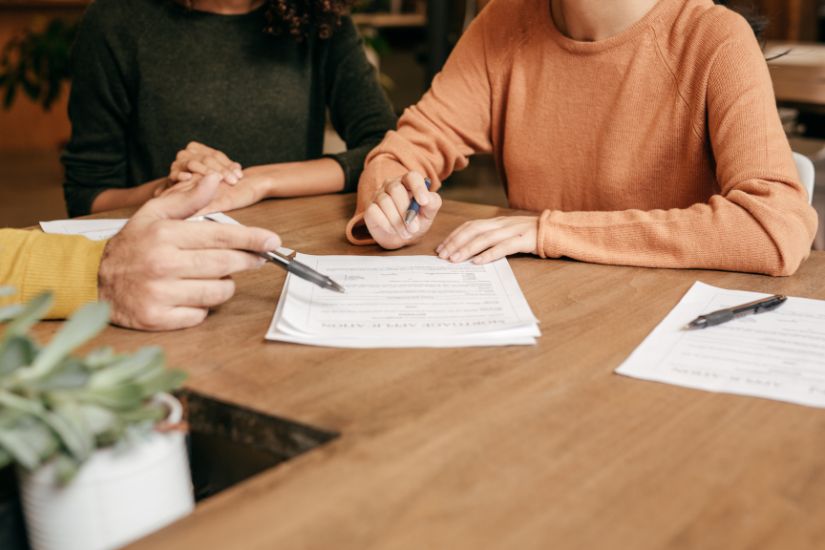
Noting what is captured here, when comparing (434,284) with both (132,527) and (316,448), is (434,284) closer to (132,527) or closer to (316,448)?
(316,448)

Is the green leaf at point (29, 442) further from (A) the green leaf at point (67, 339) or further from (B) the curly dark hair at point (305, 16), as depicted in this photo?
(B) the curly dark hair at point (305, 16)

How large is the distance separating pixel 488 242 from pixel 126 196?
0.89 m

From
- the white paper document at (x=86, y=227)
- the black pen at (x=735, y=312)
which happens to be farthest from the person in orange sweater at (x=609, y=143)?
the white paper document at (x=86, y=227)

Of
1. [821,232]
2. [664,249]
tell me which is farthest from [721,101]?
[821,232]

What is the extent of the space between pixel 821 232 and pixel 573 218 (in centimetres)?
194

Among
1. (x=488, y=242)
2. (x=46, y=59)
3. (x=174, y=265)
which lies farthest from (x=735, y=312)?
(x=46, y=59)

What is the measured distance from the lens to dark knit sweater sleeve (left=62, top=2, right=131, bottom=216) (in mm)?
1786

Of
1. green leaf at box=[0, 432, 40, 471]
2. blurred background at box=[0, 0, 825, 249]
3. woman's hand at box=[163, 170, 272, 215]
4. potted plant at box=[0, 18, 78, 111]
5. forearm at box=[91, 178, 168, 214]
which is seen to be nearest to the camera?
green leaf at box=[0, 432, 40, 471]

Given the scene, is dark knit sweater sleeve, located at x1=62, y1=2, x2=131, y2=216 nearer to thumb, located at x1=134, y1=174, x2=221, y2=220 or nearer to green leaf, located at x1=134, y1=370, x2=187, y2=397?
thumb, located at x1=134, y1=174, x2=221, y2=220

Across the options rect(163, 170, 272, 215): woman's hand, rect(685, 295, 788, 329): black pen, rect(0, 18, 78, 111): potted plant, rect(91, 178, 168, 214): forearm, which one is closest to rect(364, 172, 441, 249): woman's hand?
rect(163, 170, 272, 215): woman's hand

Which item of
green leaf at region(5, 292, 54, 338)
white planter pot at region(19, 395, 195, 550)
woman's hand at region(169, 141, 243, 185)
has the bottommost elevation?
woman's hand at region(169, 141, 243, 185)

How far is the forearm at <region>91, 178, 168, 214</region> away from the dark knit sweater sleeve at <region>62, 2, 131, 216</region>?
4cm

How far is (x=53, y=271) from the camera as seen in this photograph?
3.10ft

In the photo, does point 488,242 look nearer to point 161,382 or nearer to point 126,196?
point 161,382
